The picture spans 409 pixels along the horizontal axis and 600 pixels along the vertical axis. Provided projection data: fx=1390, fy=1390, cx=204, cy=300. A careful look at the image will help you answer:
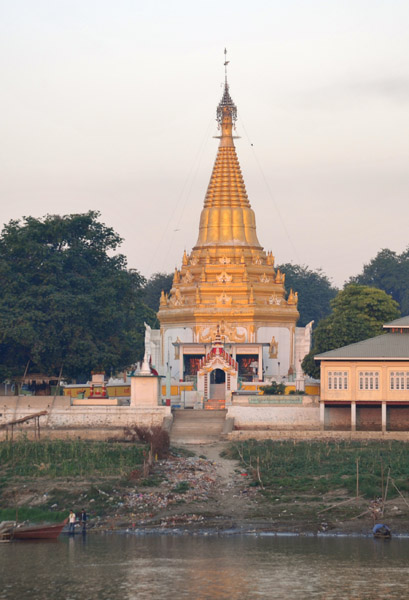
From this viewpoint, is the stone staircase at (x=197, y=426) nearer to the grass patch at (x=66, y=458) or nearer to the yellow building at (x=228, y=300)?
the grass patch at (x=66, y=458)

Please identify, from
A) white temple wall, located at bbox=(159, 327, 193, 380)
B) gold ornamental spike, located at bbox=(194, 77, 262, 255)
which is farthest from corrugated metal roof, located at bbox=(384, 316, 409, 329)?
gold ornamental spike, located at bbox=(194, 77, 262, 255)

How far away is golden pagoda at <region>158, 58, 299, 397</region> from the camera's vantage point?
8494 cm

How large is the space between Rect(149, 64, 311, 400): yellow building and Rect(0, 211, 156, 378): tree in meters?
8.31

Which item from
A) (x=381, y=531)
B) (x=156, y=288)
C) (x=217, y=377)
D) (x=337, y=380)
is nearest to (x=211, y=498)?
(x=381, y=531)

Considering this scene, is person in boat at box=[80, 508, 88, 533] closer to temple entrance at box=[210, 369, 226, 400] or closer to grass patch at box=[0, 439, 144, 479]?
grass patch at box=[0, 439, 144, 479]

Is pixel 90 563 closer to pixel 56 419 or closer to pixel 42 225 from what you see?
pixel 56 419

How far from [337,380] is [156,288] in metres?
69.0

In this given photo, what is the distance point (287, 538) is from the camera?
159 feet

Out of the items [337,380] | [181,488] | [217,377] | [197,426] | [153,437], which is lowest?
[181,488]

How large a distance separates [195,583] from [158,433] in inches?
794

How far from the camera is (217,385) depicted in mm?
76938

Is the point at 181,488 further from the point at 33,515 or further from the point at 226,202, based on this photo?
the point at 226,202

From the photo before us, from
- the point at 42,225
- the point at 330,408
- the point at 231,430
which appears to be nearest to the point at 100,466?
the point at 231,430

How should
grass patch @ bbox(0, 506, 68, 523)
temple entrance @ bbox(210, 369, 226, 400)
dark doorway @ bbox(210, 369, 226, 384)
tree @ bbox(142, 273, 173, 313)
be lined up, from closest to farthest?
grass patch @ bbox(0, 506, 68, 523) → temple entrance @ bbox(210, 369, 226, 400) → dark doorway @ bbox(210, 369, 226, 384) → tree @ bbox(142, 273, 173, 313)
